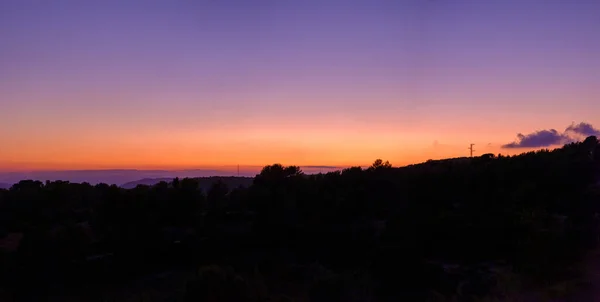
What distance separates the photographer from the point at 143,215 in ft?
93.5

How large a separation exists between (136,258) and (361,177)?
43.9ft

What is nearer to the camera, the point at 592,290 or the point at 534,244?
the point at 592,290

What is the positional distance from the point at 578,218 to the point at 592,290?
7047 mm

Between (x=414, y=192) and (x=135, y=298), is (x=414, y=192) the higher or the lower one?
the higher one

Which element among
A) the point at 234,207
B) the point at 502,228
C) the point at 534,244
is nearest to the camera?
the point at 534,244

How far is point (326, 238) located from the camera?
979 inches

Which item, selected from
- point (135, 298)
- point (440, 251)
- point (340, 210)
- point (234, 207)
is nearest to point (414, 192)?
point (340, 210)

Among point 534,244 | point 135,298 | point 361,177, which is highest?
point 361,177

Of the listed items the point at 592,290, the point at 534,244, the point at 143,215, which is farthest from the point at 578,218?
the point at 143,215

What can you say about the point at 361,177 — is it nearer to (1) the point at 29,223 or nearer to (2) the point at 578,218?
(2) the point at 578,218

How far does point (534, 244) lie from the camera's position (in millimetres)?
19219

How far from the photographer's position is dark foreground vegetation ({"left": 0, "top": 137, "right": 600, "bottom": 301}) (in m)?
18.5

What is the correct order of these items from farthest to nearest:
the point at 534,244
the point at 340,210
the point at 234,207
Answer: the point at 234,207 → the point at 340,210 → the point at 534,244

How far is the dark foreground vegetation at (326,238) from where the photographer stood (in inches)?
728
